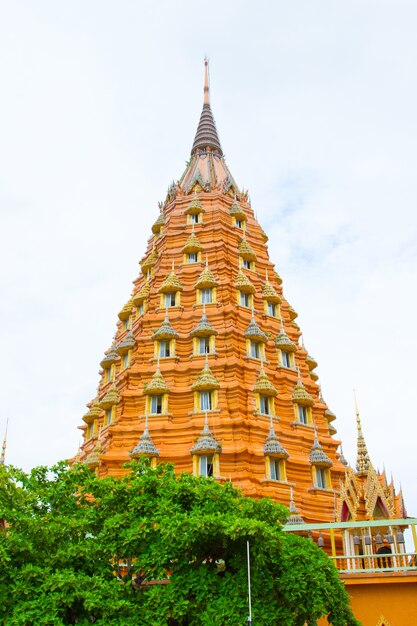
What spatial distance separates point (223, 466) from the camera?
24.8m

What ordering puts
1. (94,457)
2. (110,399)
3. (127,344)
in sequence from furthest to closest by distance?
(127,344) → (110,399) → (94,457)

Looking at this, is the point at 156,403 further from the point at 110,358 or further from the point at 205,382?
the point at 110,358

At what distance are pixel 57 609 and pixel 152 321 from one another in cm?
1833

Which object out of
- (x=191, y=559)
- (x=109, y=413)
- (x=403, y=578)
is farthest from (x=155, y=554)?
(x=109, y=413)

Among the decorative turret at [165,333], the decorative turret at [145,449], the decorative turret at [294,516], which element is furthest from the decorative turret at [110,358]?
the decorative turret at [294,516]

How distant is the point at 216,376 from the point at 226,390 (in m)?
0.87

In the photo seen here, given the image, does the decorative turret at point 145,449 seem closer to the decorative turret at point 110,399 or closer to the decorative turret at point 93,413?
the decorative turret at point 110,399

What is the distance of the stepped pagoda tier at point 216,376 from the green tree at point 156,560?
9015mm

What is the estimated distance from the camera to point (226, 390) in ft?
88.6

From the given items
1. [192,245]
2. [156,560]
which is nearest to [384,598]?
[156,560]

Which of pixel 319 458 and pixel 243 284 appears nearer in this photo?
pixel 319 458

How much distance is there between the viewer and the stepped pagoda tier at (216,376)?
25406 millimetres

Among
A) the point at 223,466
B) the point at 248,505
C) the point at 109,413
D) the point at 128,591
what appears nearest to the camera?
the point at 128,591

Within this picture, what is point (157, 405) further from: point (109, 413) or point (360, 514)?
point (360, 514)
